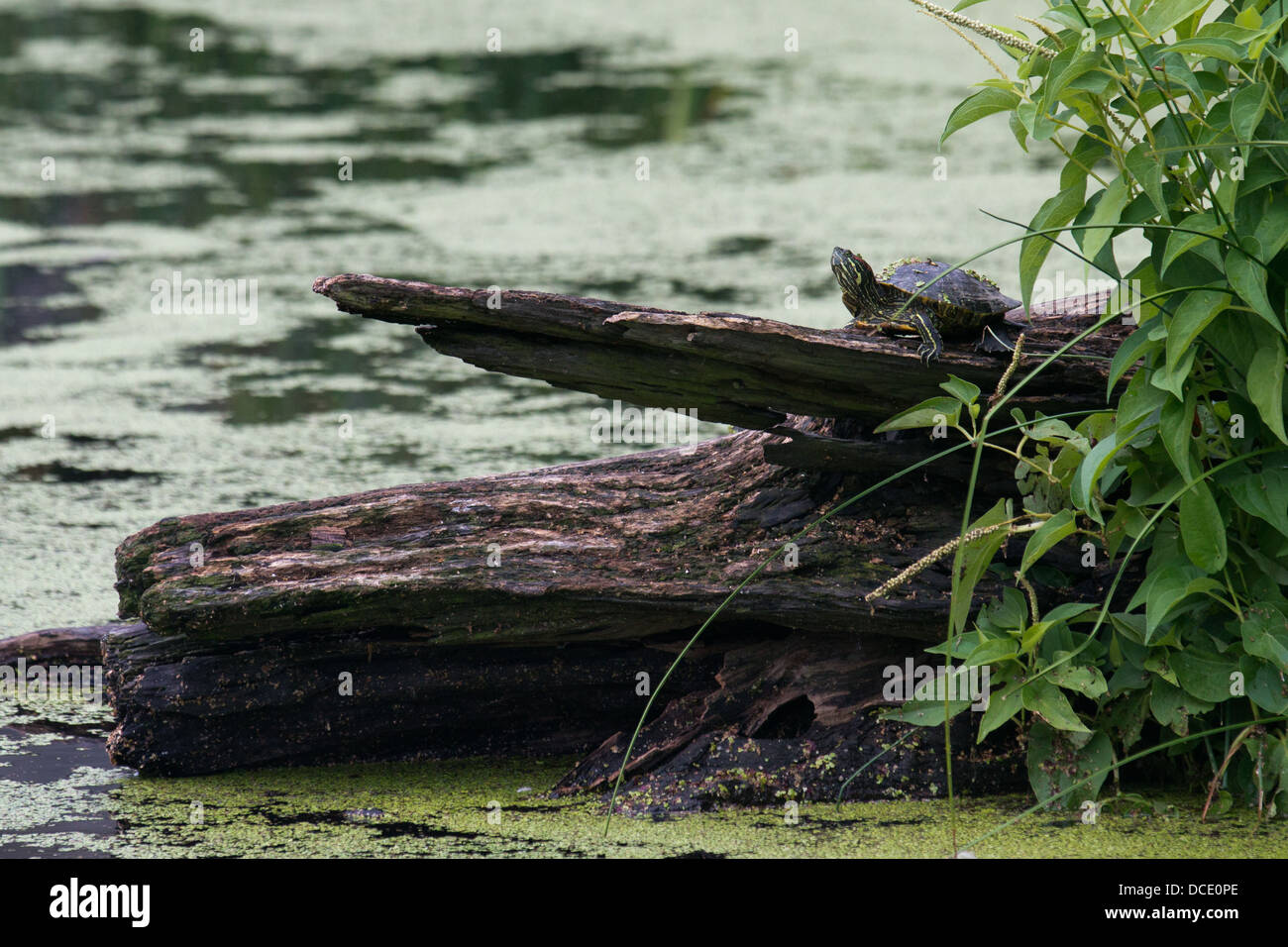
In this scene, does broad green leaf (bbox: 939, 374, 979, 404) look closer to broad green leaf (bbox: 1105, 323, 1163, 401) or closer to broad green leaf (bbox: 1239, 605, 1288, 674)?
broad green leaf (bbox: 1105, 323, 1163, 401)

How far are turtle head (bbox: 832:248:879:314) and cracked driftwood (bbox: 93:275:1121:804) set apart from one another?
23cm

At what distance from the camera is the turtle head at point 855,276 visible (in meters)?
2.52

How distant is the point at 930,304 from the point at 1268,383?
632mm

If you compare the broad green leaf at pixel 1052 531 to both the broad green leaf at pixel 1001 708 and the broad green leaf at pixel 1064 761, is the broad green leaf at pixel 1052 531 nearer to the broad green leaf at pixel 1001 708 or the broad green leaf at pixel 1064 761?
the broad green leaf at pixel 1001 708

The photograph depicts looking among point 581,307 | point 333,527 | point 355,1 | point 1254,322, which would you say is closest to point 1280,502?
point 1254,322

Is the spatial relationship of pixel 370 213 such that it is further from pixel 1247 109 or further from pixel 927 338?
pixel 1247 109

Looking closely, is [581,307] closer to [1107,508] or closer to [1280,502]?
[1107,508]

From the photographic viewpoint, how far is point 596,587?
2371mm

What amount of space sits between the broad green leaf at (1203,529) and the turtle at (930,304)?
494 mm

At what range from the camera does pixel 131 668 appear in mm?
2490

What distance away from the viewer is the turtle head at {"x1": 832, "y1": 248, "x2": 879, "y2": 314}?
2521 mm

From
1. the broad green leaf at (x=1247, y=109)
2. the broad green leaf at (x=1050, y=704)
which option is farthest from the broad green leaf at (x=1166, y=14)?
the broad green leaf at (x=1050, y=704)

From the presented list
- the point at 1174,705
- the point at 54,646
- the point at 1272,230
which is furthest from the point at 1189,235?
the point at 54,646

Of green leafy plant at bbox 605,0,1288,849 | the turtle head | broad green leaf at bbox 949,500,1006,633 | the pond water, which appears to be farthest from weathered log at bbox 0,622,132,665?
broad green leaf at bbox 949,500,1006,633
